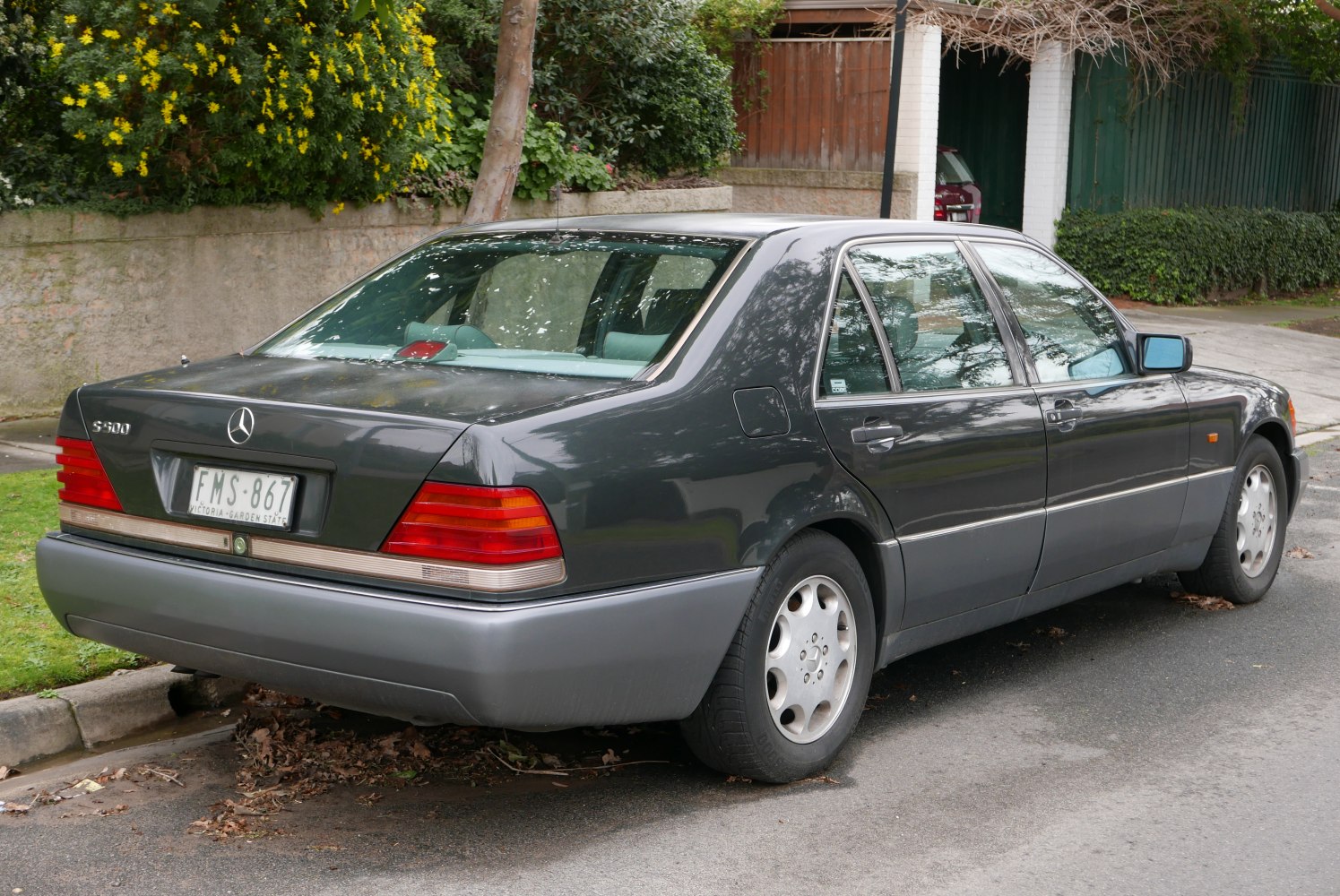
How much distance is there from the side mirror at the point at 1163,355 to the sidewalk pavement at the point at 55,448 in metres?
3.48

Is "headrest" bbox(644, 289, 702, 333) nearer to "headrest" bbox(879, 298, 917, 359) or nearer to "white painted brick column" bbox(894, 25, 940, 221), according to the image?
"headrest" bbox(879, 298, 917, 359)

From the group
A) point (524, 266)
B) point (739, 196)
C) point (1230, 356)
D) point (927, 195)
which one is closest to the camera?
point (524, 266)

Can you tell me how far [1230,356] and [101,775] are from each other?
12728 millimetres

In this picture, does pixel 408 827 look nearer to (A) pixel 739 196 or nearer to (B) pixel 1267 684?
(B) pixel 1267 684

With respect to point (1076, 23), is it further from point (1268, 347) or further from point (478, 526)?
→ point (478, 526)

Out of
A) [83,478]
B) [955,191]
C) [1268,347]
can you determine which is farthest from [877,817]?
[955,191]

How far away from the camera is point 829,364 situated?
451cm

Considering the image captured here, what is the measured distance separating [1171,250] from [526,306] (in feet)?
50.3

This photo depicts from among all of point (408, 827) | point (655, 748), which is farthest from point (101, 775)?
point (655, 748)

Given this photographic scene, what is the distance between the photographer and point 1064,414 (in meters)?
5.29

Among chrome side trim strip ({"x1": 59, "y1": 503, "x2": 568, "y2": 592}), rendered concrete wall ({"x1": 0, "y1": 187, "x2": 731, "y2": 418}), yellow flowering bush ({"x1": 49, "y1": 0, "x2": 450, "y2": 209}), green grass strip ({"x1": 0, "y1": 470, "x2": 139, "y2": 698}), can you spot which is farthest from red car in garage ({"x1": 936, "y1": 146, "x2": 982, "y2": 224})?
chrome side trim strip ({"x1": 59, "y1": 503, "x2": 568, "y2": 592})

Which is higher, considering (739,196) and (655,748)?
(739,196)

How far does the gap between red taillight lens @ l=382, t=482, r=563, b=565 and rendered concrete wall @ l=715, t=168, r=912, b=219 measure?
46.5 ft

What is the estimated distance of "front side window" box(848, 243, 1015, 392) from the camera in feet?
15.8
